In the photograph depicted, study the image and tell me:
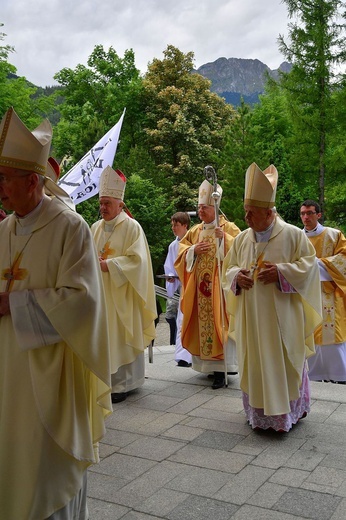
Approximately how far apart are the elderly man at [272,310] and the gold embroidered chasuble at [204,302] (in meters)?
1.37

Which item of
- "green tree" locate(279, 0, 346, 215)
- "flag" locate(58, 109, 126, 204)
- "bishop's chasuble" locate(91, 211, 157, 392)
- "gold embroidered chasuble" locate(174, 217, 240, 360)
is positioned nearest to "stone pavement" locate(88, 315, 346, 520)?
"bishop's chasuble" locate(91, 211, 157, 392)

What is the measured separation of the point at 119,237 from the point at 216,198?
3.80ft

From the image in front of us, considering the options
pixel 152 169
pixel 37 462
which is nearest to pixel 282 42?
pixel 152 169

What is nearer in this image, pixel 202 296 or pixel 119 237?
pixel 119 237

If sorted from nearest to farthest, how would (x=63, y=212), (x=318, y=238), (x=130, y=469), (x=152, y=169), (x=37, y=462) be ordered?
(x=37, y=462) → (x=63, y=212) → (x=130, y=469) → (x=318, y=238) → (x=152, y=169)

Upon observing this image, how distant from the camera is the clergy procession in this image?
3035mm

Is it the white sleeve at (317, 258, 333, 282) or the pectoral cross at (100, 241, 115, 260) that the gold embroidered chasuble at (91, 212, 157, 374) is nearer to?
the pectoral cross at (100, 241, 115, 260)

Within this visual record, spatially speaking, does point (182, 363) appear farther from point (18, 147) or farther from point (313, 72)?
point (313, 72)

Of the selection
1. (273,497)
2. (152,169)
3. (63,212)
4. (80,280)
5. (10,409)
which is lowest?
(273,497)

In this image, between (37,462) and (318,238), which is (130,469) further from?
(318,238)

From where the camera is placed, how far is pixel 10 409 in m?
3.06

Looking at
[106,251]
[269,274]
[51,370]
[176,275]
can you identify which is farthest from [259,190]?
[176,275]

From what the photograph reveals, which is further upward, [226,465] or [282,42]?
[282,42]

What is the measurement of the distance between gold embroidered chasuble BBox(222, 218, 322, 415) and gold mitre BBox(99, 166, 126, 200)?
1.66 m
